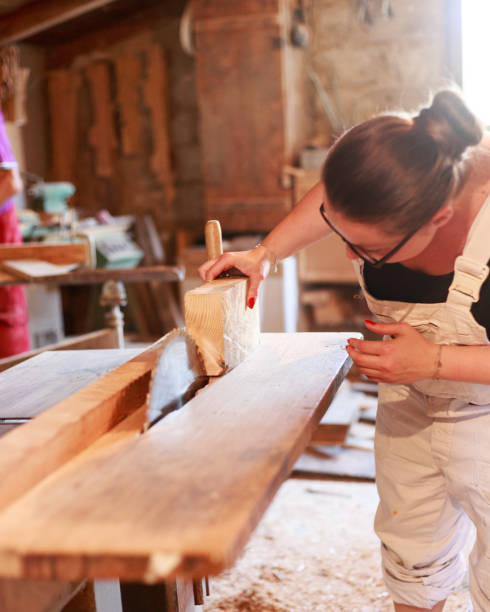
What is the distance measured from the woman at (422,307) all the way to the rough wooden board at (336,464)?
1.66 meters

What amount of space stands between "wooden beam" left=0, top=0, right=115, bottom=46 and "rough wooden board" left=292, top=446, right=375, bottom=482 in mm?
3590

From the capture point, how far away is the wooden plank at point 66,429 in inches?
41.2

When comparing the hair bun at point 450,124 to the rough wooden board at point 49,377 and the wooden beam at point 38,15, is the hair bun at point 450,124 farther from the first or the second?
the wooden beam at point 38,15

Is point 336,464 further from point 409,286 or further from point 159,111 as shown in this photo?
point 159,111

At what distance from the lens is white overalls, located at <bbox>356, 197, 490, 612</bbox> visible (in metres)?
1.59

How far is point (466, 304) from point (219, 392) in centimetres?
53

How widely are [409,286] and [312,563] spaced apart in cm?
152

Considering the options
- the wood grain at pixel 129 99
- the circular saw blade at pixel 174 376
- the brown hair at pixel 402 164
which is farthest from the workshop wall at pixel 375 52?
the brown hair at pixel 402 164

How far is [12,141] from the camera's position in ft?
20.0

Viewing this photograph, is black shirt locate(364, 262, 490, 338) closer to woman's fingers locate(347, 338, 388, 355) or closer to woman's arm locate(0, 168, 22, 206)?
woman's fingers locate(347, 338, 388, 355)

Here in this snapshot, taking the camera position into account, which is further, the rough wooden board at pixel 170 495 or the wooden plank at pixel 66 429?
the wooden plank at pixel 66 429

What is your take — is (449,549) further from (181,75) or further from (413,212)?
(181,75)

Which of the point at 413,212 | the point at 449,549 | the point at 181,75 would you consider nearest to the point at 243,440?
the point at 413,212

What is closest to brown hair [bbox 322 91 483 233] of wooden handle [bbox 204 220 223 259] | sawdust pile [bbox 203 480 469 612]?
wooden handle [bbox 204 220 223 259]
